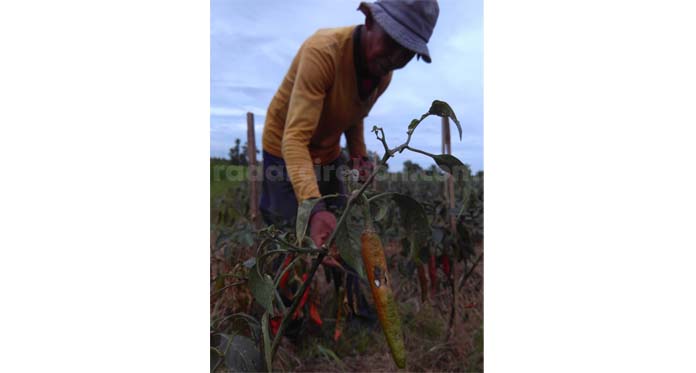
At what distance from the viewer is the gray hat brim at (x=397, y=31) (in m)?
0.86

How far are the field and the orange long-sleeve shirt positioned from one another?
0.33ft

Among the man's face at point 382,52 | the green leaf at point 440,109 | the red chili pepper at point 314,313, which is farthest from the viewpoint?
the red chili pepper at point 314,313

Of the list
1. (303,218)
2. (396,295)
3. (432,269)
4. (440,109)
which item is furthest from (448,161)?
(396,295)

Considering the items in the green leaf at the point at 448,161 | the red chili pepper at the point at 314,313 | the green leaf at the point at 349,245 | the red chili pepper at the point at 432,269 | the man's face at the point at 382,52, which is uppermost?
the man's face at the point at 382,52

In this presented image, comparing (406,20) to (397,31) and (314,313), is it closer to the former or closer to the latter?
(397,31)

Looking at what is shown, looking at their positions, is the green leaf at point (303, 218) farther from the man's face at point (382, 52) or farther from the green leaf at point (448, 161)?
the man's face at point (382, 52)

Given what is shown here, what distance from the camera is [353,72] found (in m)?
0.97

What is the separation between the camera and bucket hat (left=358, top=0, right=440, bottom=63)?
2.78ft

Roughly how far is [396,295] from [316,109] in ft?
2.01

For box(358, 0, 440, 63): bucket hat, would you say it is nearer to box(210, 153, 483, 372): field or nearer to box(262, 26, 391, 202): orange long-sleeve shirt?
box(262, 26, 391, 202): orange long-sleeve shirt

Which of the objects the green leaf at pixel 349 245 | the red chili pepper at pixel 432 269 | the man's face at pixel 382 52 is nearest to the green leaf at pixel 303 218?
the green leaf at pixel 349 245

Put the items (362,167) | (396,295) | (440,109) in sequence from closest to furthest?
(440,109), (362,167), (396,295)

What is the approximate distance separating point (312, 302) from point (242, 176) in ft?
1.02

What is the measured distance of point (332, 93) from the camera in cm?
97
